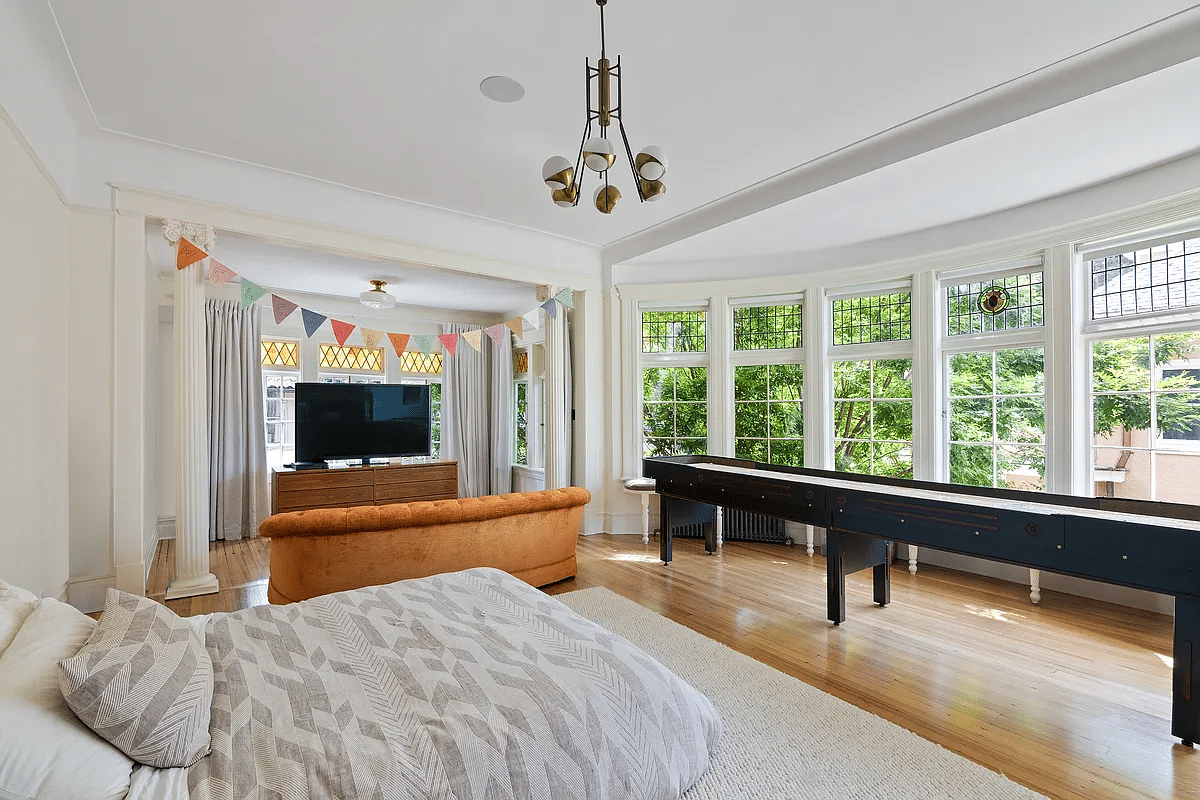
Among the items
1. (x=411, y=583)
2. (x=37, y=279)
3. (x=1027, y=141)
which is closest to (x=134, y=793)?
(x=411, y=583)

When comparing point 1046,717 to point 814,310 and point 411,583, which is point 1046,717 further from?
point 814,310

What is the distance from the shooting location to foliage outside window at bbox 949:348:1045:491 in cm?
395

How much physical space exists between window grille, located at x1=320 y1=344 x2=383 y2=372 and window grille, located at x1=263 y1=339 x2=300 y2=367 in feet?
0.86

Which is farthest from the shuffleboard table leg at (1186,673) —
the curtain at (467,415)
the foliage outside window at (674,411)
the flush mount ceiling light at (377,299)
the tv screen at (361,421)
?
the curtain at (467,415)

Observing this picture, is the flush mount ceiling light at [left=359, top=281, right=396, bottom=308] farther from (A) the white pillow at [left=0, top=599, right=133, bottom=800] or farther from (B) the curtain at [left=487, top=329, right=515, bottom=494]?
(A) the white pillow at [left=0, top=599, right=133, bottom=800]

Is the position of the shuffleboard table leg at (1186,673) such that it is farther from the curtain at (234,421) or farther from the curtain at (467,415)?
the curtain at (234,421)

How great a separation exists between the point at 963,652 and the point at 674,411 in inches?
127

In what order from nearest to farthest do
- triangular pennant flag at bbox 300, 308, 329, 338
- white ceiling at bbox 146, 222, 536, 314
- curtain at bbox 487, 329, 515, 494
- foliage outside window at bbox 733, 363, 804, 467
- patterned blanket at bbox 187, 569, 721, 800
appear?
patterned blanket at bbox 187, 569, 721, 800 < triangular pennant flag at bbox 300, 308, 329, 338 < white ceiling at bbox 146, 222, 536, 314 < foliage outside window at bbox 733, 363, 804, 467 < curtain at bbox 487, 329, 515, 494

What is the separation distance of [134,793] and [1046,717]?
2.92 meters

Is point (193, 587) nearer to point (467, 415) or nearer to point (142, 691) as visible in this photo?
point (142, 691)

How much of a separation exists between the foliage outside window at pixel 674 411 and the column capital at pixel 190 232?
143 inches

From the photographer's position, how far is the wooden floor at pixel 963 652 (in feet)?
6.51

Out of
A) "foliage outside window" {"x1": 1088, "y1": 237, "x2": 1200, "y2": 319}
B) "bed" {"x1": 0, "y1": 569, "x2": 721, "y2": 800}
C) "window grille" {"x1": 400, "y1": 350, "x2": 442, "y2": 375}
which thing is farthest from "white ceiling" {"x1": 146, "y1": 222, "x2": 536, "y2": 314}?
"foliage outside window" {"x1": 1088, "y1": 237, "x2": 1200, "y2": 319}

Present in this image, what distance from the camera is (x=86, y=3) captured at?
86.7 inches
